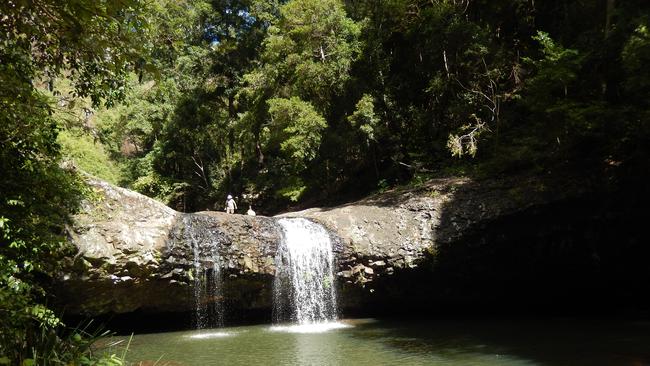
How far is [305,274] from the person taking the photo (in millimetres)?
11992

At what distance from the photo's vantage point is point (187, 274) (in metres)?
11.0

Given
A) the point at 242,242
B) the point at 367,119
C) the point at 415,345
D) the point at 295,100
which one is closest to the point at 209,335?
the point at 242,242

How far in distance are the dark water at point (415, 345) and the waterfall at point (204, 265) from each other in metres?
0.81

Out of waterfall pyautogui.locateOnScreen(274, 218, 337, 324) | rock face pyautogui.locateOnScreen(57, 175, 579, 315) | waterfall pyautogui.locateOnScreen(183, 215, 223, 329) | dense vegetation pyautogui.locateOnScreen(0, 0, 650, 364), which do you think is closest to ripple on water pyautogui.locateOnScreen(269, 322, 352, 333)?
waterfall pyautogui.locateOnScreen(274, 218, 337, 324)

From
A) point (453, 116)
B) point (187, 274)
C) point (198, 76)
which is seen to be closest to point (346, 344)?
point (187, 274)

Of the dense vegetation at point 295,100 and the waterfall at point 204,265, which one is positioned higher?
the dense vegetation at point 295,100

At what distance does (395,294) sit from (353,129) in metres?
7.37

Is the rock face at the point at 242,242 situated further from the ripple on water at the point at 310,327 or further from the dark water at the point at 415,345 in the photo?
the dark water at the point at 415,345

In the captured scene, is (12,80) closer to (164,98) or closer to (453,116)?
(453,116)

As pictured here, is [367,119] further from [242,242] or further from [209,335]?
[209,335]

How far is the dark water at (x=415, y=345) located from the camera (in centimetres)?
771

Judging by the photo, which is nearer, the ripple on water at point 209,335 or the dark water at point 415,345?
the dark water at point 415,345

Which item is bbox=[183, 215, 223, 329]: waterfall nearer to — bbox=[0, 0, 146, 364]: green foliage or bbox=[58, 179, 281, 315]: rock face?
bbox=[58, 179, 281, 315]: rock face

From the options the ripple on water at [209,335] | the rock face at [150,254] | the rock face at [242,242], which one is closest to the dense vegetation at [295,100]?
the rock face at [150,254]
